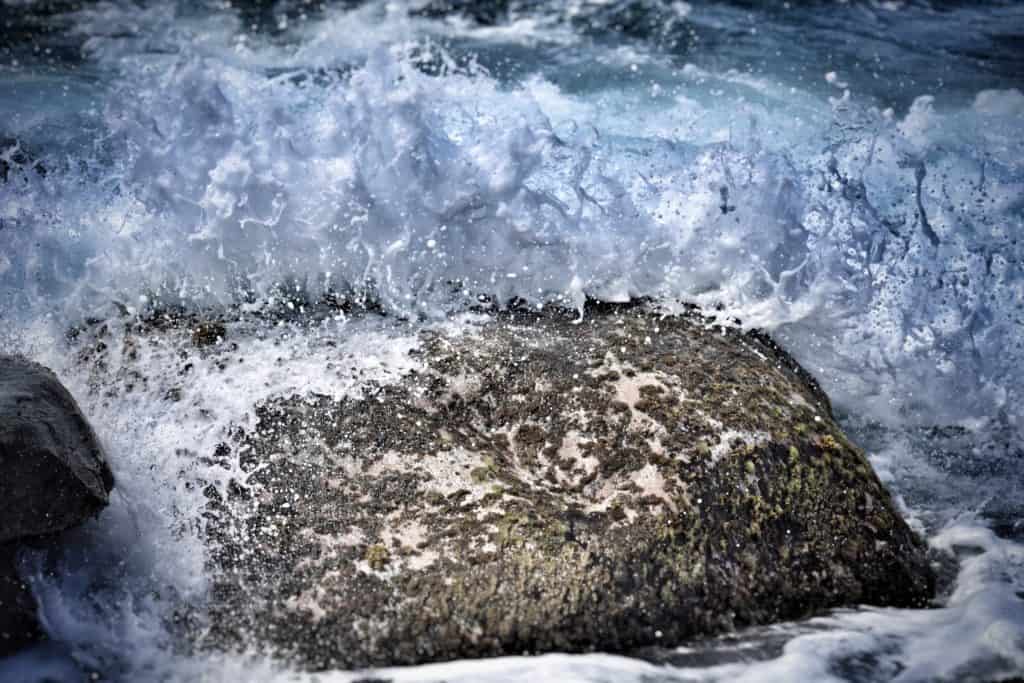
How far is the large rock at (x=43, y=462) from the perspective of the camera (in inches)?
81.2

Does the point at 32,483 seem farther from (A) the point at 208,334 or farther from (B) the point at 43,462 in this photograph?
(A) the point at 208,334

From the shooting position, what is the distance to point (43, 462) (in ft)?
6.88

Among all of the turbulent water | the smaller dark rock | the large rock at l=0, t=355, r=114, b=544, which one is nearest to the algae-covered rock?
the turbulent water

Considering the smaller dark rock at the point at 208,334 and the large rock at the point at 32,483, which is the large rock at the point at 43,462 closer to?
the large rock at the point at 32,483

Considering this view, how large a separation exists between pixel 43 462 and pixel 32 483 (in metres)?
0.06

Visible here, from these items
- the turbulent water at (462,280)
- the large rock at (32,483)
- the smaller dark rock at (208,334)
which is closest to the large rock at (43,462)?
the large rock at (32,483)

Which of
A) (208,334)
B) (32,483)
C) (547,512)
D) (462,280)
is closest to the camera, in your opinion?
(32,483)

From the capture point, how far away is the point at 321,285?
3.32 meters

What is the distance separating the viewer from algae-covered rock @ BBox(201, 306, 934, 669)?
6.79 feet

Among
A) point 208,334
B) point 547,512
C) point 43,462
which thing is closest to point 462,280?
point 208,334

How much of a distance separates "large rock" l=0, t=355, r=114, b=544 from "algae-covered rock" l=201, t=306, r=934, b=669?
34cm

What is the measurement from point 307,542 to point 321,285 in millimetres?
1366

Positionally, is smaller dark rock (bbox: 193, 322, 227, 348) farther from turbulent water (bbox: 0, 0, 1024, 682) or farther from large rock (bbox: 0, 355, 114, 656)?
large rock (bbox: 0, 355, 114, 656)

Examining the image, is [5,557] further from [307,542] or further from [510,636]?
[510,636]
